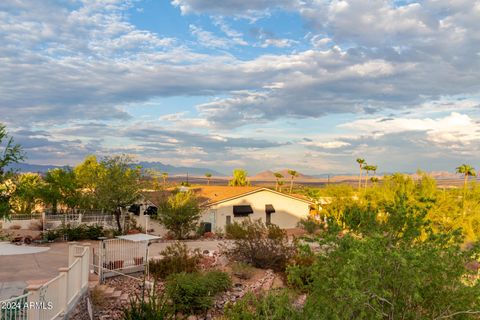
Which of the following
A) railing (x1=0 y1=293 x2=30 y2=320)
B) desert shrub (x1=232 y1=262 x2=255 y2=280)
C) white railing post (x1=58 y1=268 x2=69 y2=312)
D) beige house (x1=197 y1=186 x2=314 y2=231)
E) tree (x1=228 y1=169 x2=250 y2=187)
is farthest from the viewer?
tree (x1=228 y1=169 x2=250 y2=187)

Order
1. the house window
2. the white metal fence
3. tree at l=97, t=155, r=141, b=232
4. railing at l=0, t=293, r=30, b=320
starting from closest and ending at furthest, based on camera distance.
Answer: railing at l=0, t=293, r=30, b=320 < the white metal fence < tree at l=97, t=155, r=141, b=232 < the house window

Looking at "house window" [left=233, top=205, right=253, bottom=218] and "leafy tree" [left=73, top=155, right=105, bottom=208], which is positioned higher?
"leafy tree" [left=73, top=155, right=105, bottom=208]

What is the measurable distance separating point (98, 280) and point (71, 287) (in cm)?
479

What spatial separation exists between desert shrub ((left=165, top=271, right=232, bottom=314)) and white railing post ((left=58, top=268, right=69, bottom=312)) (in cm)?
440

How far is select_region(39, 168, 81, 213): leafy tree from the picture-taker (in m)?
44.1

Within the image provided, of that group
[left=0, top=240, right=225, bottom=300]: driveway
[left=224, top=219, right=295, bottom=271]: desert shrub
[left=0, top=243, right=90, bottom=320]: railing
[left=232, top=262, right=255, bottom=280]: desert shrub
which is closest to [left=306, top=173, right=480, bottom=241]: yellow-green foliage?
[left=224, top=219, right=295, bottom=271]: desert shrub

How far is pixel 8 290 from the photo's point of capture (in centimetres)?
1373

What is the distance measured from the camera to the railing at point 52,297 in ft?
31.8

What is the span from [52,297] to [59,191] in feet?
119

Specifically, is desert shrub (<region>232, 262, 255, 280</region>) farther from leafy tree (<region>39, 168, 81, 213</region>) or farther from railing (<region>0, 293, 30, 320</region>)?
leafy tree (<region>39, 168, 81, 213</region>)

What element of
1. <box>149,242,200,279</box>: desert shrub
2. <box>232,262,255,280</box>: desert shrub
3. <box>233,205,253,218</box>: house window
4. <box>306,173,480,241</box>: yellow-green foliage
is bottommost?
<box>232,262,255,280</box>: desert shrub

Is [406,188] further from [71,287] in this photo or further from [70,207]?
[70,207]

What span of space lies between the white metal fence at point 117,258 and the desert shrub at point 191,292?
2816mm

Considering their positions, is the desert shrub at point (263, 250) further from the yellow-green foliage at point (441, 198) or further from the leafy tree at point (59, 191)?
the leafy tree at point (59, 191)
